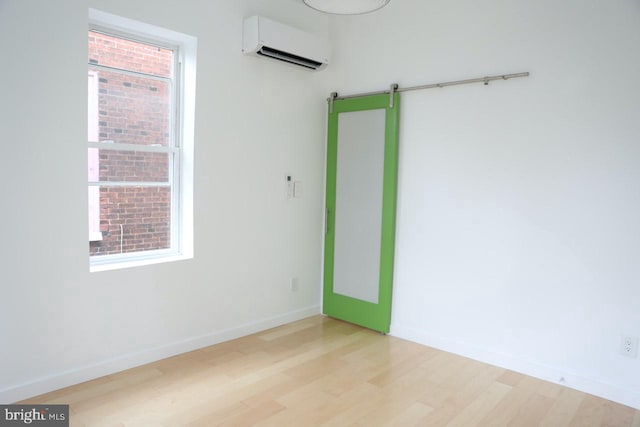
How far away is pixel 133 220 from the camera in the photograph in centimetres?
333

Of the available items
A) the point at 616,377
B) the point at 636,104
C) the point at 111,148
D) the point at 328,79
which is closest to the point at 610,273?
the point at 616,377

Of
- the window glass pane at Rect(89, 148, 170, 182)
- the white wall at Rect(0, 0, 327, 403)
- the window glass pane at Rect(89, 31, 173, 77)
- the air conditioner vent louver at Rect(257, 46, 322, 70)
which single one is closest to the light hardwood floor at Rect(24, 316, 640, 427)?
the white wall at Rect(0, 0, 327, 403)

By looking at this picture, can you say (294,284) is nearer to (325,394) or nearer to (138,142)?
(325,394)

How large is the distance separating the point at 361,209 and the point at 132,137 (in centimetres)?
200

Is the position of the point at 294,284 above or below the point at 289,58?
below

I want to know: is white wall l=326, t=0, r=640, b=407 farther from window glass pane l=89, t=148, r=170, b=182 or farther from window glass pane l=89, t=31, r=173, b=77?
window glass pane l=89, t=148, r=170, b=182

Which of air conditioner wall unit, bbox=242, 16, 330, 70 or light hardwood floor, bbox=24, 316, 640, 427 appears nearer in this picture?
light hardwood floor, bbox=24, 316, 640, 427

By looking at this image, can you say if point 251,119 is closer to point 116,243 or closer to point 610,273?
point 116,243

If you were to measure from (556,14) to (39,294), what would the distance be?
148 inches

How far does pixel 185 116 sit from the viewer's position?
3520 mm

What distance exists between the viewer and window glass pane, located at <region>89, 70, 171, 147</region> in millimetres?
3133

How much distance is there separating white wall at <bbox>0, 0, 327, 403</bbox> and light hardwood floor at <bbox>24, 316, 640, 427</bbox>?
266 mm

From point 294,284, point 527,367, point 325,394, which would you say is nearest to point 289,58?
point 294,284

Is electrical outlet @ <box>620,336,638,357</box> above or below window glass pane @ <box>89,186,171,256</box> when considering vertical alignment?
below
